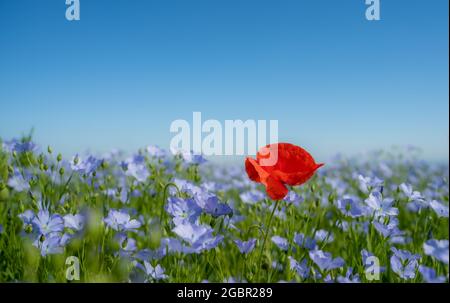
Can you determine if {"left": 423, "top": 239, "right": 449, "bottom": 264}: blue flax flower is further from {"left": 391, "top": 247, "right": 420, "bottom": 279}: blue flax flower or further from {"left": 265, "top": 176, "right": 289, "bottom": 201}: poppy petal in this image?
{"left": 265, "top": 176, "right": 289, "bottom": 201}: poppy petal

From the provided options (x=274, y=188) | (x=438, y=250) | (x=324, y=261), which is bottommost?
(x=324, y=261)

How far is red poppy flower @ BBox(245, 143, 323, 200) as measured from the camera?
1173 mm

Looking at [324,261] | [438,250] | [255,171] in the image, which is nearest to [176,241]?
[255,171]

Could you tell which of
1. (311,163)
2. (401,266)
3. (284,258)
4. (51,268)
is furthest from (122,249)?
(401,266)

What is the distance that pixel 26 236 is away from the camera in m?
1.39

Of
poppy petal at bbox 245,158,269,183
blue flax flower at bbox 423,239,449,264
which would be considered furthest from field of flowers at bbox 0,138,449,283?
poppy petal at bbox 245,158,269,183

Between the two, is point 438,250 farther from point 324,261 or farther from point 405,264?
point 324,261

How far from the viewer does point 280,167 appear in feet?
3.96

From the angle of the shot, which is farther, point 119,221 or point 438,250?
point 119,221

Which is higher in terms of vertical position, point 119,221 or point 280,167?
point 280,167

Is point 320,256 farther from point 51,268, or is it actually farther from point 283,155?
point 51,268

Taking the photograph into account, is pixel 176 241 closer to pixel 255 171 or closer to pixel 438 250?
pixel 255 171

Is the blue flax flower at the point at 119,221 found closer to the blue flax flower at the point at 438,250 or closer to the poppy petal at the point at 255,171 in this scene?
the poppy petal at the point at 255,171
